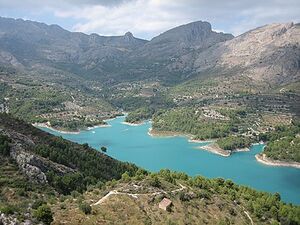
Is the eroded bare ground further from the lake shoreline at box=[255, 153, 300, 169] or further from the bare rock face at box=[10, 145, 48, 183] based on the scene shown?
the lake shoreline at box=[255, 153, 300, 169]

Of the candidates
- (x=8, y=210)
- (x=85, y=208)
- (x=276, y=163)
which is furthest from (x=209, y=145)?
(x=8, y=210)

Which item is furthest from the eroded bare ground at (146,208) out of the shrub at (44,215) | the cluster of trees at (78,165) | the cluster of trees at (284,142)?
the cluster of trees at (284,142)

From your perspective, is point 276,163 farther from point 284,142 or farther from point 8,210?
point 8,210

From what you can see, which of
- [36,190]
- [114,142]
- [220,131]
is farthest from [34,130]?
[220,131]

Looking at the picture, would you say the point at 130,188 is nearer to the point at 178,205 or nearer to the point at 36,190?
the point at 178,205

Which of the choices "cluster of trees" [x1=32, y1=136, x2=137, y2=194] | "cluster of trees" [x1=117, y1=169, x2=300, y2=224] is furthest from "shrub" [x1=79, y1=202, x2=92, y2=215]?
"cluster of trees" [x1=117, y1=169, x2=300, y2=224]

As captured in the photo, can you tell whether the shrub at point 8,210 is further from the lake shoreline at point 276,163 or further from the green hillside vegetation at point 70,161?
the lake shoreline at point 276,163
